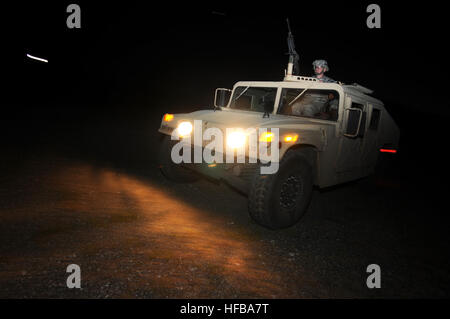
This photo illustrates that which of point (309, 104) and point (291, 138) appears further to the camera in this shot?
point (309, 104)

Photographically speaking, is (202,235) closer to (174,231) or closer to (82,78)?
(174,231)

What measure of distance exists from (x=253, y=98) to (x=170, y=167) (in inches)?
69.0

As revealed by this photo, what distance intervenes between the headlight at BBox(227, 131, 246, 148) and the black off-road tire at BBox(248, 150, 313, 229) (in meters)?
0.41

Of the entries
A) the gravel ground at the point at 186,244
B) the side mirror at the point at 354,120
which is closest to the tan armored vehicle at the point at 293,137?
the side mirror at the point at 354,120

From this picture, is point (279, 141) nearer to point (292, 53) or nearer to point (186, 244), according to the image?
point (186, 244)

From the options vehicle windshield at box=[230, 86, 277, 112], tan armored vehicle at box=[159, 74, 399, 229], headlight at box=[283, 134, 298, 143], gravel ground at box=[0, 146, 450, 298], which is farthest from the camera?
vehicle windshield at box=[230, 86, 277, 112]

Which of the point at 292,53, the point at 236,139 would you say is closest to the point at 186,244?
the point at 236,139

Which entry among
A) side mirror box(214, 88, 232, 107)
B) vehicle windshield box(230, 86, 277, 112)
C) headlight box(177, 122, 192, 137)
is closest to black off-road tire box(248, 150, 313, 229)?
headlight box(177, 122, 192, 137)

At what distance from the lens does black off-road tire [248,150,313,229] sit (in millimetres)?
3137

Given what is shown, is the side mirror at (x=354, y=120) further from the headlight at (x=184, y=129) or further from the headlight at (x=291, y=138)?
the headlight at (x=184, y=129)

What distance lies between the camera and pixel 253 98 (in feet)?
15.5

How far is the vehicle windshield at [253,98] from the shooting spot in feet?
14.8

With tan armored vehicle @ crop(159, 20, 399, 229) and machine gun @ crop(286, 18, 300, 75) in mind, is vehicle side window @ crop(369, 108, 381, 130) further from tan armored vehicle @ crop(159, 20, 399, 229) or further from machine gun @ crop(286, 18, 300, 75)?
machine gun @ crop(286, 18, 300, 75)

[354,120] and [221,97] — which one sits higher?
[221,97]
